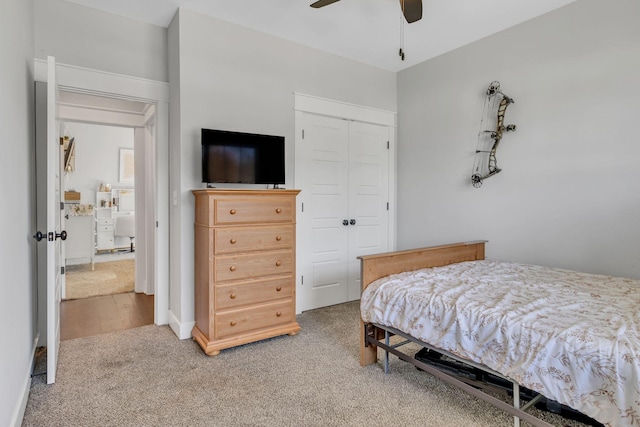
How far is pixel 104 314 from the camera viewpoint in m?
3.62

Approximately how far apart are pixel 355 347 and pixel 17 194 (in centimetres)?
241

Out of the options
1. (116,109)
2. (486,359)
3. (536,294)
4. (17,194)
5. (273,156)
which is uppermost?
(116,109)

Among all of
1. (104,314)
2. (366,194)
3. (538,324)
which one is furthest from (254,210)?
(104,314)

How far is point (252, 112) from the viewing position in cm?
331

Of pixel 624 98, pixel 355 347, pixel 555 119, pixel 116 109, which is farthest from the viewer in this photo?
pixel 116 109

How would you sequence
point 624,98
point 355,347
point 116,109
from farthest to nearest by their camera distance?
point 116,109 → point 355,347 → point 624,98

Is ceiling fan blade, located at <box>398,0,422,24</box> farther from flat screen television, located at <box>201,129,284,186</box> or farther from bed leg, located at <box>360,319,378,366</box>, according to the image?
bed leg, located at <box>360,319,378,366</box>

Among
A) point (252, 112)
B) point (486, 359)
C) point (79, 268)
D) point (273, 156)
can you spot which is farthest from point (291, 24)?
point (79, 268)

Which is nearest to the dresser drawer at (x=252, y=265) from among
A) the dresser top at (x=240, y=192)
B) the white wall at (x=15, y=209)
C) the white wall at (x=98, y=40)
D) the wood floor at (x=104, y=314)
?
the dresser top at (x=240, y=192)

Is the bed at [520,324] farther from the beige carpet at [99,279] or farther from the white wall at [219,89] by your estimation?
the beige carpet at [99,279]

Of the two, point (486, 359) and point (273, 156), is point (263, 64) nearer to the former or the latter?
point (273, 156)

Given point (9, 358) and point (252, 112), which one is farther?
point (252, 112)

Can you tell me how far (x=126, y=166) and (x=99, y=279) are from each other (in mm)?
3461

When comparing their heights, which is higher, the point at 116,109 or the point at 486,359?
the point at 116,109
